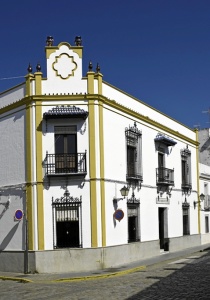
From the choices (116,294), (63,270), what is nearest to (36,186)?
(63,270)

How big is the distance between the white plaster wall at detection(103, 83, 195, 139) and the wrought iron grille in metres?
4.51

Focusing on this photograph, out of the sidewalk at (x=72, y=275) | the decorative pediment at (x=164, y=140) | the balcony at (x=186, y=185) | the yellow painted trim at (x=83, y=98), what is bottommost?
the sidewalk at (x=72, y=275)

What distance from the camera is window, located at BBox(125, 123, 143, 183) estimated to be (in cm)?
2189

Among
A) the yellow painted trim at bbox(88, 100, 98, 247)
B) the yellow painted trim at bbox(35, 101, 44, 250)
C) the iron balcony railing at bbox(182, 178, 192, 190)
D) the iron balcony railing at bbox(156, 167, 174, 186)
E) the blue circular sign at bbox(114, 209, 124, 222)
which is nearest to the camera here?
the yellow painted trim at bbox(35, 101, 44, 250)

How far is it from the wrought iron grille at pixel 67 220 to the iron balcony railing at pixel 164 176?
665 cm

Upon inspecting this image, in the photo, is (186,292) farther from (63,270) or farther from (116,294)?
(63,270)

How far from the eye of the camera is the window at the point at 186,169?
28.9 meters

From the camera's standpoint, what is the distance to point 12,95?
20.5m

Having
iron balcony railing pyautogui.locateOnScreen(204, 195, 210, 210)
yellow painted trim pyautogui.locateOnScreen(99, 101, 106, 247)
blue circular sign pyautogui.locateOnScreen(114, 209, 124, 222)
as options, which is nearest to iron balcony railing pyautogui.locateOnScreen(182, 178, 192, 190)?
iron balcony railing pyautogui.locateOnScreen(204, 195, 210, 210)

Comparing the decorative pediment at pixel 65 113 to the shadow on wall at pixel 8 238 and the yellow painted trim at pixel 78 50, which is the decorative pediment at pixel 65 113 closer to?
the yellow painted trim at pixel 78 50

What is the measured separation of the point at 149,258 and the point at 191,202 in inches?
314

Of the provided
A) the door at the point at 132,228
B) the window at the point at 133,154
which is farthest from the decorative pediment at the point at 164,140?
the door at the point at 132,228

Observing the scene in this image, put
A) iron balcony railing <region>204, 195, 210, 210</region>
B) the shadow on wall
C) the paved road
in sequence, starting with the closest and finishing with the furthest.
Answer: the paved road → the shadow on wall → iron balcony railing <region>204, 195, 210, 210</region>

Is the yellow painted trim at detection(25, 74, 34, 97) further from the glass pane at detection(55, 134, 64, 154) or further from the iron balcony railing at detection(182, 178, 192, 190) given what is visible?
the iron balcony railing at detection(182, 178, 192, 190)
